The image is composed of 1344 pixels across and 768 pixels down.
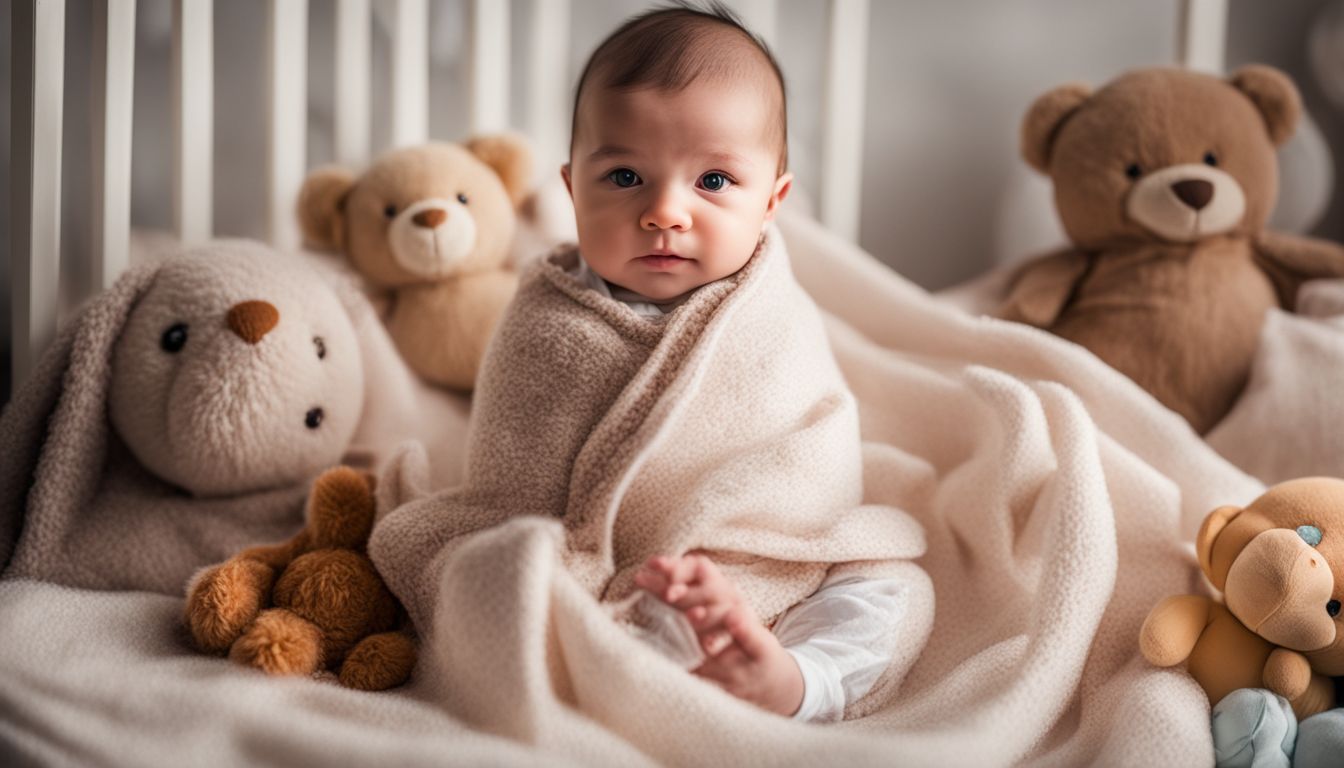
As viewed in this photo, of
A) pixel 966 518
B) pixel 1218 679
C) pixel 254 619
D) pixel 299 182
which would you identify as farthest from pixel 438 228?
pixel 1218 679

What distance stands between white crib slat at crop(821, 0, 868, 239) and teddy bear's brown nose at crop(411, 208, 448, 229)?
1.90ft

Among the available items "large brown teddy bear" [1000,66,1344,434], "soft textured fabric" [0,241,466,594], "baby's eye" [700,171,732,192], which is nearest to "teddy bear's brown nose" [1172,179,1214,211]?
"large brown teddy bear" [1000,66,1344,434]

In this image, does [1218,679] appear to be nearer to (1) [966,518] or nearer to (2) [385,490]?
(1) [966,518]

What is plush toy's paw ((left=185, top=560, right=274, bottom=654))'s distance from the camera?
892 mm

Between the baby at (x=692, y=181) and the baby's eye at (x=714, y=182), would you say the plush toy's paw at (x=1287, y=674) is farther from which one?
the baby's eye at (x=714, y=182)

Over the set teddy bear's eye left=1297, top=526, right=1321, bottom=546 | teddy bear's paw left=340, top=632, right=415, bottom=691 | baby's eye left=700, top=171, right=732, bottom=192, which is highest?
baby's eye left=700, top=171, right=732, bottom=192

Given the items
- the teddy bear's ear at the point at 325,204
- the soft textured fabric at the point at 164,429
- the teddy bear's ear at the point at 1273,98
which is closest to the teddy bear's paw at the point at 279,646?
the soft textured fabric at the point at 164,429

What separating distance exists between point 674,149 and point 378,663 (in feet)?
1.62

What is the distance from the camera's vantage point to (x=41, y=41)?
44.0 inches

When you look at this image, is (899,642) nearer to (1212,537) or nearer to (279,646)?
(1212,537)

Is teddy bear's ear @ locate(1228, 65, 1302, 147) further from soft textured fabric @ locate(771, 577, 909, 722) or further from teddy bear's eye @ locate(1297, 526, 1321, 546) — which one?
soft textured fabric @ locate(771, 577, 909, 722)

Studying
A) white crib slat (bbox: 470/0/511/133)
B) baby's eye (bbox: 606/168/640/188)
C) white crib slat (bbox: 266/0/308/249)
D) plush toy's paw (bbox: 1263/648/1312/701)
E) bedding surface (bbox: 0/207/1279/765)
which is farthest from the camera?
white crib slat (bbox: 470/0/511/133)

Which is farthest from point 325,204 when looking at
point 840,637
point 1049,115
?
point 1049,115

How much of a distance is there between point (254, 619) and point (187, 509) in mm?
Result: 256
